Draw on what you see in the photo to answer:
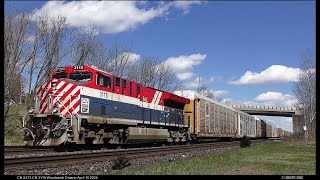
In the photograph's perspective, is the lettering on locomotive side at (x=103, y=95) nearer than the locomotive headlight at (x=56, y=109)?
No

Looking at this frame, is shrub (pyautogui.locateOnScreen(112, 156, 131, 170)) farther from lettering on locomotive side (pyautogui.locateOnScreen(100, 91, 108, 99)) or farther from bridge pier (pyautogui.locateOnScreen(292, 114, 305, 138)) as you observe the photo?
bridge pier (pyautogui.locateOnScreen(292, 114, 305, 138))

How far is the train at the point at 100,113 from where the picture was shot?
53.5 feet

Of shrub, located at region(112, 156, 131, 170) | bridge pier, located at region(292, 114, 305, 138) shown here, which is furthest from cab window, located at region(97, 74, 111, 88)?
bridge pier, located at region(292, 114, 305, 138)

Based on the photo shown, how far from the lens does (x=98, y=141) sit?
18.2m

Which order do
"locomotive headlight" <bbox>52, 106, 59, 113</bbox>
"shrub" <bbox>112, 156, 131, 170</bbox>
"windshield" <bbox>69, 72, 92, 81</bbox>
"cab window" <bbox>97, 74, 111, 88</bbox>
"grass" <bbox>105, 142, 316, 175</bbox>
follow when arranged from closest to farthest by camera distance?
1. "grass" <bbox>105, 142, 316, 175</bbox>
2. "shrub" <bbox>112, 156, 131, 170</bbox>
3. "locomotive headlight" <bbox>52, 106, 59, 113</bbox>
4. "windshield" <bbox>69, 72, 92, 81</bbox>
5. "cab window" <bbox>97, 74, 111, 88</bbox>

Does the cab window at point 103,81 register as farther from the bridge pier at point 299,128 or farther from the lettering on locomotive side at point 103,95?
the bridge pier at point 299,128

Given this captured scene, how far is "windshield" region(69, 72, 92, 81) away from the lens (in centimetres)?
1794

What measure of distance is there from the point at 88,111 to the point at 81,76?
6.35ft

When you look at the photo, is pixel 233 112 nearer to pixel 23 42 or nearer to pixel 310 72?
pixel 310 72

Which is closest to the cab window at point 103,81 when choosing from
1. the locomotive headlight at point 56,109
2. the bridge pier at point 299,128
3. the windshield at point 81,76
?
the windshield at point 81,76

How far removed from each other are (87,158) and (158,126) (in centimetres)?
1140

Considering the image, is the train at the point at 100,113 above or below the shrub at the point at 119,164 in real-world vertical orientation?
above

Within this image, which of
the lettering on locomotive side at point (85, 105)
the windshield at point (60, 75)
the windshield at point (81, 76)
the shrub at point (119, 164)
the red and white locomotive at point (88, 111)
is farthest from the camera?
the windshield at point (60, 75)

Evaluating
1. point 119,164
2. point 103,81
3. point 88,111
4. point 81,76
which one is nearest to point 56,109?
point 88,111
